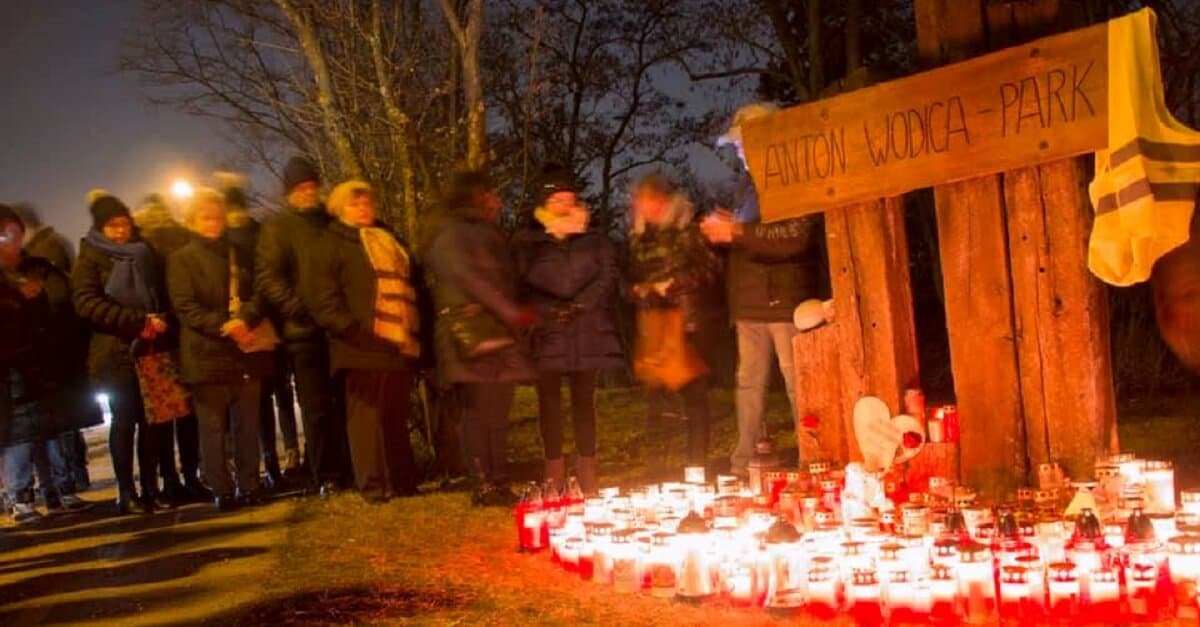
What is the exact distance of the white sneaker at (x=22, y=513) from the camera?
805 cm

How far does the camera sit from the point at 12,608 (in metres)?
5.45

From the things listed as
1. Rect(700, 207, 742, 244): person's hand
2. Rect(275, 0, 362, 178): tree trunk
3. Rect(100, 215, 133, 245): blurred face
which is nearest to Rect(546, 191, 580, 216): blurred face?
Rect(700, 207, 742, 244): person's hand

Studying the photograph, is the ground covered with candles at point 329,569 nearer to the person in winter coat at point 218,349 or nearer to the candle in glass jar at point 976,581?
the person in winter coat at point 218,349

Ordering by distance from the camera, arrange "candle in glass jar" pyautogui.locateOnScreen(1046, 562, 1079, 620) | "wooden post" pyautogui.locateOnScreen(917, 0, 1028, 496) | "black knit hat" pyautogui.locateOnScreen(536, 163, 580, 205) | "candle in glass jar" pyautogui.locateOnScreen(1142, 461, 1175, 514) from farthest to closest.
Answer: "black knit hat" pyautogui.locateOnScreen(536, 163, 580, 205) → "wooden post" pyautogui.locateOnScreen(917, 0, 1028, 496) → "candle in glass jar" pyautogui.locateOnScreen(1142, 461, 1175, 514) → "candle in glass jar" pyautogui.locateOnScreen(1046, 562, 1079, 620)

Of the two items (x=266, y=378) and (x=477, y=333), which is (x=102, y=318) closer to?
(x=266, y=378)

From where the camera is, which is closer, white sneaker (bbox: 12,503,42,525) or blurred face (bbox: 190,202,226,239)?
blurred face (bbox: 190,202,226,239)

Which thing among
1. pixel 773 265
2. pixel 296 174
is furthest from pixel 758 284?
pixel 296 174

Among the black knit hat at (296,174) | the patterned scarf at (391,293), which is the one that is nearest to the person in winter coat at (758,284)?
the patterned scarf at (391,293)

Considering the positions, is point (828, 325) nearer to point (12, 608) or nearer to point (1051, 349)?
point (1051, 349)

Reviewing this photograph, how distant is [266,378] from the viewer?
8.66 meters

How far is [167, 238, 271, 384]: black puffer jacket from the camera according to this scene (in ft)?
25.3

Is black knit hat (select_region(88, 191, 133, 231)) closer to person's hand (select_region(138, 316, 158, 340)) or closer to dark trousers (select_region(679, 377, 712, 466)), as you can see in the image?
person's hand (select_region(138, 316, 158, 340))

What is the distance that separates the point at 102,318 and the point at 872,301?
5.05 meters

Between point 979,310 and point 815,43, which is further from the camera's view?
point 815,43
